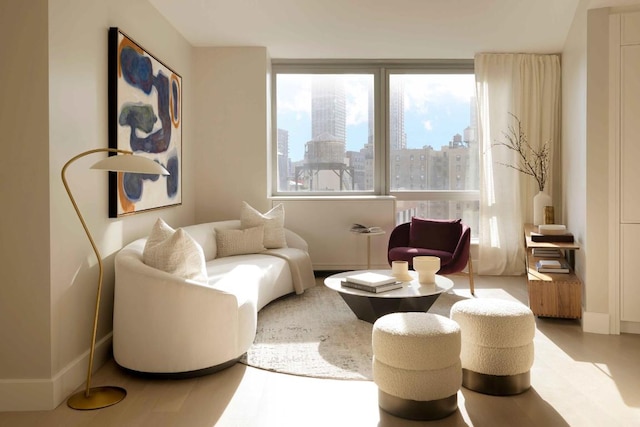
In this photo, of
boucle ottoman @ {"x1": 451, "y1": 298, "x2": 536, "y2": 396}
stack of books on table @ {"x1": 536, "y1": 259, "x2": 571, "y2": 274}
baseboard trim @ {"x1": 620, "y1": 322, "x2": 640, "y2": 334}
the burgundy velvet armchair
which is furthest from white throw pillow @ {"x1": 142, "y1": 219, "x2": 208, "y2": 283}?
baseboard trim @ {"x1": 620, "y1": 322, "x2": 640, "y2": 334}

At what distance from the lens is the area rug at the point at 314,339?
3211mm

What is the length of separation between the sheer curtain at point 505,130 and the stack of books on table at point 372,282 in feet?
8.29

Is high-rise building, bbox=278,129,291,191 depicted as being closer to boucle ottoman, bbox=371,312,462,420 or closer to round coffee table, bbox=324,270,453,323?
round coffee table, bbox=324,270,453,323

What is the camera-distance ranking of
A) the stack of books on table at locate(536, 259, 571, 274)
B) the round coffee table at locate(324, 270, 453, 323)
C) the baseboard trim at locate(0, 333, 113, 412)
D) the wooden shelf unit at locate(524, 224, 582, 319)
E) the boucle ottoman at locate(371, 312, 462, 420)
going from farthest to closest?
1. the stack of books on table at locate(536, 259, 571, 274)
2. the wooden shelf unit at locate(524, 224, 582, 319)
3. the round coffee table at locate(324, 270, 453, 323)
4. the baseboard trim at locate(0, 333, 113, 412)
5. the boucle ottoman at locate(371, 312, 462, 420)

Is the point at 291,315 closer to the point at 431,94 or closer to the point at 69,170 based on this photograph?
the point at 69,170

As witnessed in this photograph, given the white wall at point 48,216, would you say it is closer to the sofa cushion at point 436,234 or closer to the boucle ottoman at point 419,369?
the boucle ottoman at point 419,369

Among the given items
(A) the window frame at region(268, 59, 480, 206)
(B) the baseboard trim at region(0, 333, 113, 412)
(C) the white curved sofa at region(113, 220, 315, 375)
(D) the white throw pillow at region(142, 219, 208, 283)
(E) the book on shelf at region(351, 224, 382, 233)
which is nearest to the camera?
(B) the baseboard trim at region(0, 333, 113, 412)

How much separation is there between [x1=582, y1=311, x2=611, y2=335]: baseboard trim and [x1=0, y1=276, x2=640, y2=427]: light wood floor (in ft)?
1.80

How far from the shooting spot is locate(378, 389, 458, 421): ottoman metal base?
2.49m

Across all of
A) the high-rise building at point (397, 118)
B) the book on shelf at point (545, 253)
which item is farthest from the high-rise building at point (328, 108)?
the book on shelf at point (545, 253)

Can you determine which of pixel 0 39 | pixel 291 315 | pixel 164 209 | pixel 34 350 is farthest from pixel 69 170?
pixel 291 315

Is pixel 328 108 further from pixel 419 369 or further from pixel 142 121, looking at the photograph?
pixel 419 369

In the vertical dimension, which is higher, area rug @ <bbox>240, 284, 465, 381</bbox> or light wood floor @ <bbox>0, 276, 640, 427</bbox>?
area rug @ <bbox>240, 284, 465, 381</bbox>

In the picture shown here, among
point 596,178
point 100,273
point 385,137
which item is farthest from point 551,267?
point 100,273
